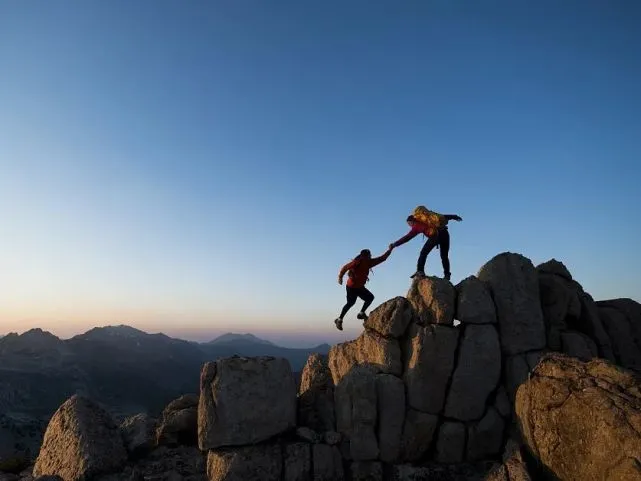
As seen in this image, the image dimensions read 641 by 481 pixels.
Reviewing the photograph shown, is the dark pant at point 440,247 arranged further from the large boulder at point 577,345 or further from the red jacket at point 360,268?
the large boulder at point 577,345

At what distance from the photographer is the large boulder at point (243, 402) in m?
20.1

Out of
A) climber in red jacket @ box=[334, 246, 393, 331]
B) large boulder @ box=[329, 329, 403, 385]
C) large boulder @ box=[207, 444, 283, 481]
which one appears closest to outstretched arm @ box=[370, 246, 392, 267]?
climber in red jacket @ box=[334, 246, 393, 331]

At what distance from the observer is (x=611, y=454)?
14.1 m

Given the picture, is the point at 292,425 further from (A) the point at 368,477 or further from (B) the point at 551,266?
(B) the point at 551,266

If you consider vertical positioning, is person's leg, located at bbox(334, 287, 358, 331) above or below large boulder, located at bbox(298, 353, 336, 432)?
above

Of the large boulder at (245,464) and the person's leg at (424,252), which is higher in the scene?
the person's leg at (424,252)

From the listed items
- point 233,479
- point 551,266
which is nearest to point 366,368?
point 233,479

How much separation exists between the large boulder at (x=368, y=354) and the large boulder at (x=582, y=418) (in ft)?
19.8

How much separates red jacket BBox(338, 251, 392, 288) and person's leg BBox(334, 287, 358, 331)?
0.31 metres

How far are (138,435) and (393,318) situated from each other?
1402 cm

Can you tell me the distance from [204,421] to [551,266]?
20.9m

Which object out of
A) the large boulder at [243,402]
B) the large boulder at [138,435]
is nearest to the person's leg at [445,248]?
the large boulder at [243,402]

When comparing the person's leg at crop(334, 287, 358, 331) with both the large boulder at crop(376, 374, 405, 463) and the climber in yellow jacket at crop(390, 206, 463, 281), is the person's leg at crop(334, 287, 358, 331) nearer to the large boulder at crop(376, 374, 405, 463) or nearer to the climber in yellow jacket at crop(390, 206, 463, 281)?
the climber in yellow jacket at crop(390, 206, 463, 281)

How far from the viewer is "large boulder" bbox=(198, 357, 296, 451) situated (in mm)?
20094
